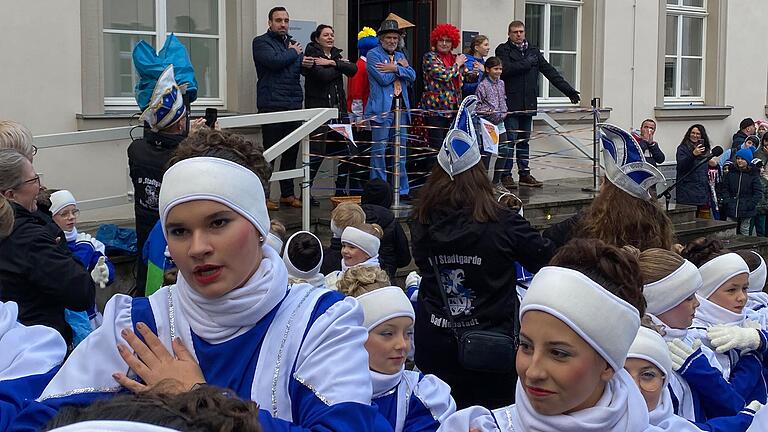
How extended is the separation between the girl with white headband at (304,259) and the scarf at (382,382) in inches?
88.8

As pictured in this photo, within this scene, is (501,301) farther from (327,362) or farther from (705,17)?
(705,17)

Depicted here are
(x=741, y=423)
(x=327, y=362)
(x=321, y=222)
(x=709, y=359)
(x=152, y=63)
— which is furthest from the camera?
(x=321, y=222)

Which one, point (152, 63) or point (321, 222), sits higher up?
point (152, 63)

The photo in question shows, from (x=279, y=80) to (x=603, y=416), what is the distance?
8.07 m

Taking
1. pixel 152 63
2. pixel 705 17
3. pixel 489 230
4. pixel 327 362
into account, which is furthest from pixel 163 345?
pixel 705 17

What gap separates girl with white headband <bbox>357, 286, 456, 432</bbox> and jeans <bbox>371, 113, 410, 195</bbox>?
6.82 meters

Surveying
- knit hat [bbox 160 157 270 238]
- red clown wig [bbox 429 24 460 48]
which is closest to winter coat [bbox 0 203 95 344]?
knit hat [bbox 160 157 270 238]

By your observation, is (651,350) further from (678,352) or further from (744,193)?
(744,193)

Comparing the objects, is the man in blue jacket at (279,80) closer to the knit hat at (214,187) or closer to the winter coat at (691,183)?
the winter coat at (691,183)

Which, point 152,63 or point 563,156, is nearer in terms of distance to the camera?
point 152,63

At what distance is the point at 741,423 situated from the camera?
3367 millimetres

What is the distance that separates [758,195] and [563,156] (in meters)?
2.69

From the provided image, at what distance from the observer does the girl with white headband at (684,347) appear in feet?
12.2

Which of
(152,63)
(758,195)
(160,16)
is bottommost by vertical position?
(758,195)
